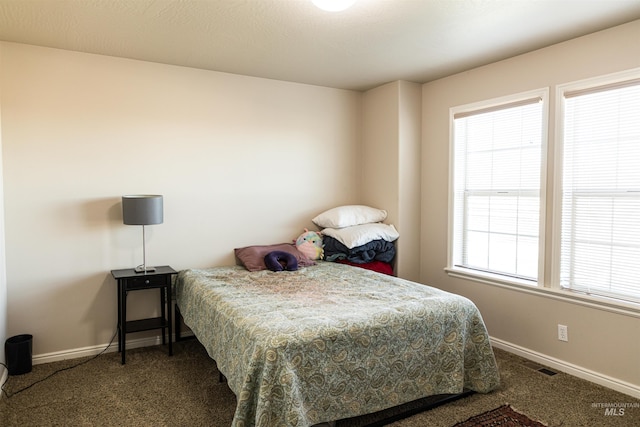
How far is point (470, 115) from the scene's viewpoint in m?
3.73

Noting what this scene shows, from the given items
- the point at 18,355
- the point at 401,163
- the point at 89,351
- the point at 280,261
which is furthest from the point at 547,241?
the point at 18,355

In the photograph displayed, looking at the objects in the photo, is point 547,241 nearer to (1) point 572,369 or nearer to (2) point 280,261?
(1) point 572,369

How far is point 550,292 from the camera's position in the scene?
3.11 metres

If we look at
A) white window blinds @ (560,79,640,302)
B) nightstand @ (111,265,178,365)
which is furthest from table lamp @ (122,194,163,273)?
white window blinds @ (560,79,640,302)

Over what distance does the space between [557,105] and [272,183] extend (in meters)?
2.54

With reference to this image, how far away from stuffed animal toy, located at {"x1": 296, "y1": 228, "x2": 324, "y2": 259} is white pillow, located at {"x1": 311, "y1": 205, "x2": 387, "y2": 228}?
0.17 metres

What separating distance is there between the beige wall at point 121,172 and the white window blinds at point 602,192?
237cm

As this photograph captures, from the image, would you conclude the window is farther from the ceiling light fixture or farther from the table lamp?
the table lamp

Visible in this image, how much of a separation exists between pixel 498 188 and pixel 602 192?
814 mm

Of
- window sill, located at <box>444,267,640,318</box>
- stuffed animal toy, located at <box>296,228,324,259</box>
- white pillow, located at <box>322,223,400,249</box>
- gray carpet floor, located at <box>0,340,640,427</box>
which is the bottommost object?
gray carpet floor, located at <box>0,340,640,427</box>

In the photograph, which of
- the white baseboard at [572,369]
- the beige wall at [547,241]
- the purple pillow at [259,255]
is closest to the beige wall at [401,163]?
the beige wall at [547,241]

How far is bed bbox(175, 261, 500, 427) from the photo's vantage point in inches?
77.7

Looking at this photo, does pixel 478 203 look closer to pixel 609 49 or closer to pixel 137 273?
pixel 609 49

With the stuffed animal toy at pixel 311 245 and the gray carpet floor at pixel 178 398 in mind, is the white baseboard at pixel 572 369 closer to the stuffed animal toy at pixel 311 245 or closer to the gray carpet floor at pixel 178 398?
the gray carpet floor at pixel 178 398
